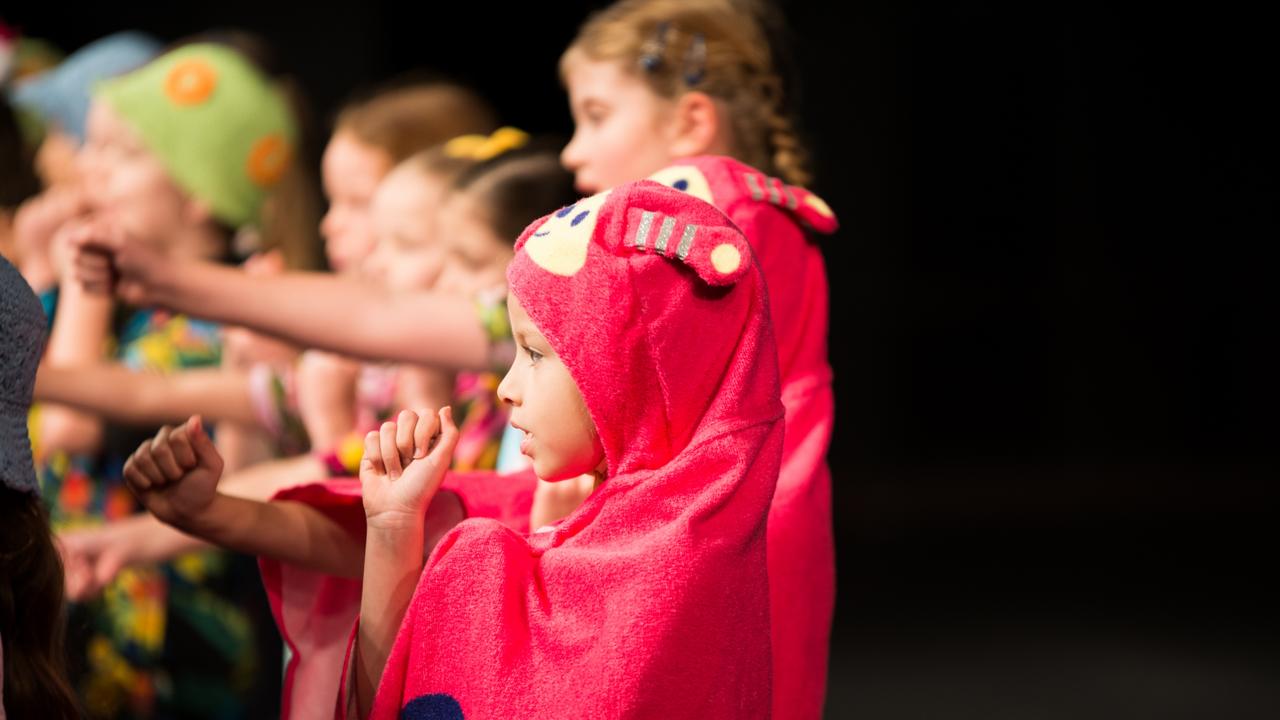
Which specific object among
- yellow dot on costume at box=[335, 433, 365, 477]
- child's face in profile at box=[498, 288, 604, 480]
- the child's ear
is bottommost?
yellow dot on costume at box=[335, 433, 365, 477]

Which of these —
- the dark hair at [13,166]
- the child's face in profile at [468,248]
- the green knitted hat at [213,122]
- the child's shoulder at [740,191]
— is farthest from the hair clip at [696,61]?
the dark hair at [13,166]

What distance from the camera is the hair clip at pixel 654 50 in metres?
2.02

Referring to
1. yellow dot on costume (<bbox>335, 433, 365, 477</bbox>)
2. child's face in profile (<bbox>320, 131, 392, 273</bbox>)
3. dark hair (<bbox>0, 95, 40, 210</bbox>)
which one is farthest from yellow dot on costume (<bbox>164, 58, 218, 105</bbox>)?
yellow dot on costume (<bbox>335, 433, 365, 477</bbox>)

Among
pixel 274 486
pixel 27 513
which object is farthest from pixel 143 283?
pixel 274 486

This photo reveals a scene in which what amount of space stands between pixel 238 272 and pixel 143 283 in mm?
112

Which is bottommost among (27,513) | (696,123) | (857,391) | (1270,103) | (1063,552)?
(1063,552)

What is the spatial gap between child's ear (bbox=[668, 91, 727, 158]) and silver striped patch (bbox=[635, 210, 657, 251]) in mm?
602

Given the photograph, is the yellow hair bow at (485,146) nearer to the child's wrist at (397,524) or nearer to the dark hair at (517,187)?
the dark hair at (517,187)

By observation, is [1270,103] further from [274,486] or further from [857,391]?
[274,486]

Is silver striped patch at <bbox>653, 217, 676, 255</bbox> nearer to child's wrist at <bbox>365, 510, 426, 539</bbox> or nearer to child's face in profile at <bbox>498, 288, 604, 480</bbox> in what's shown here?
child's face in profile at <bbox>498, 288, 604, 480</bbox>

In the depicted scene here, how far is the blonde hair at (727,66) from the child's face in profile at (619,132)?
0.06 feet

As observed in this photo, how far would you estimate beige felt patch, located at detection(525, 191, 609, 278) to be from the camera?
1.39 m

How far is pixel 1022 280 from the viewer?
519 centimetres

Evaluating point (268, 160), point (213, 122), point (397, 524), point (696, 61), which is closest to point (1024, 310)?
point (268, 160)
